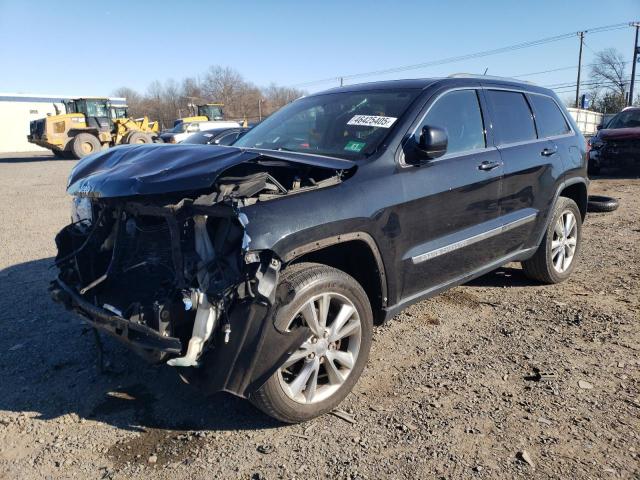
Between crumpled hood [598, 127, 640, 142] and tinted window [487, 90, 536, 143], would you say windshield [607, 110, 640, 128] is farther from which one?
tinted window [487, 90, 536, 143]

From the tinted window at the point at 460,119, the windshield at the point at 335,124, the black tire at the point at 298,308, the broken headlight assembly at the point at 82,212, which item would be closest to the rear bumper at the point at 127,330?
the black tire at the point at 298,308

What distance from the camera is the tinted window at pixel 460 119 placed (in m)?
3.70

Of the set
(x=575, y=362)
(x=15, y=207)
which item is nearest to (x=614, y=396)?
(x=575, y=362)

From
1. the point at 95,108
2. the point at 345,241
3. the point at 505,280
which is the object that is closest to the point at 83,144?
the point at 95,108

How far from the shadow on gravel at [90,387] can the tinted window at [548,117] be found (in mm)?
3681

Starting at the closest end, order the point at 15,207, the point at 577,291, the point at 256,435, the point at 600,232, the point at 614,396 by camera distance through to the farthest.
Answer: the point at 256,435 → the point at 614,396 → the point at 577,291 → the point at 600,232 → the point at 15,207

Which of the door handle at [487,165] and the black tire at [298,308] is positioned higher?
the door handle at [487,165]

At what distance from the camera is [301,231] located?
269 centimetres

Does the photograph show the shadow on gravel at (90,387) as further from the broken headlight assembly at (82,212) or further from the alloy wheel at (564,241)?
the alloy wheel at (564,241)

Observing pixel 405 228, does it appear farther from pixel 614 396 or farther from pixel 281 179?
pixel 614 396

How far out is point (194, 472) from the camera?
99.2 inches

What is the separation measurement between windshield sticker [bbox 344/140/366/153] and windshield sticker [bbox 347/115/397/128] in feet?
0.66

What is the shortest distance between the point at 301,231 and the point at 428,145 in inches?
43.1

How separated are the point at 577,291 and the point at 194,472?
398 centimetres
